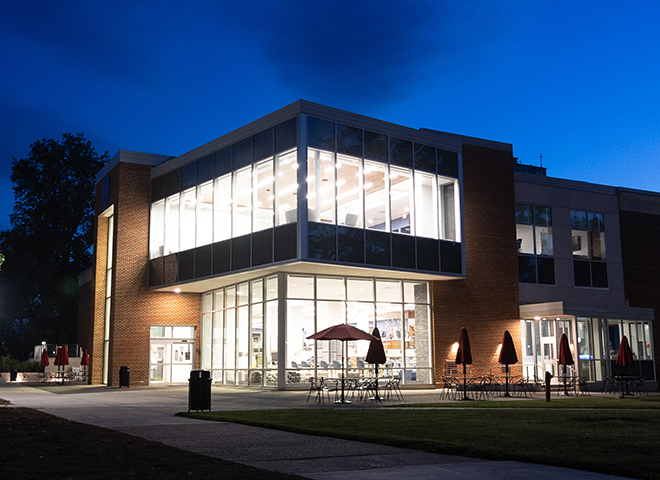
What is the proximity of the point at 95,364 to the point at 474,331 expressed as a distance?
1832cm

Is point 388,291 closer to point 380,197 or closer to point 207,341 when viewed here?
point 380,197

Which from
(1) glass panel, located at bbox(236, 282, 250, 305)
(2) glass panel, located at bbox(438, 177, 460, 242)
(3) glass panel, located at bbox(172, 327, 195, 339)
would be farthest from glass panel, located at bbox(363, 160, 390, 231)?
(3) glass panel, located at bbox(172, 327, 195, 339)

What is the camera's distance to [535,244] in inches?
1219

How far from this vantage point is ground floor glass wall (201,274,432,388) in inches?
990

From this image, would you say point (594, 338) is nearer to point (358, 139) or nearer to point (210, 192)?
point (358, 139)

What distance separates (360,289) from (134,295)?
1097 cm

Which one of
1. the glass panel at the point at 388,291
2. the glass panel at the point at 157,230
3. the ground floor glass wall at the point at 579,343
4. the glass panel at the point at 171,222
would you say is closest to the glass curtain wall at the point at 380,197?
the glass panel at the point at 388,291

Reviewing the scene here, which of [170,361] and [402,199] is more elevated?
[402,199]

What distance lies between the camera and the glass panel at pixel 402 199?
25.9 m

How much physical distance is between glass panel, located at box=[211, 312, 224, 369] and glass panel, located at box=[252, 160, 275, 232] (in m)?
6.82

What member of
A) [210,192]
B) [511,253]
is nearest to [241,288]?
[210,192]

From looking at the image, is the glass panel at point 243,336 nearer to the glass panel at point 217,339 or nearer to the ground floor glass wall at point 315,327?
the ground floor glass wall at point 315,327

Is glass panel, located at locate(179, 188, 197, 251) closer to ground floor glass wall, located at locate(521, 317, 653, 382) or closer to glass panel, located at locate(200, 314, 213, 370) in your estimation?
glass panel, located at locate(200, 314, 213, 370)

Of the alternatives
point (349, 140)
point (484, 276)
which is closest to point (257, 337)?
point (349, 140)
